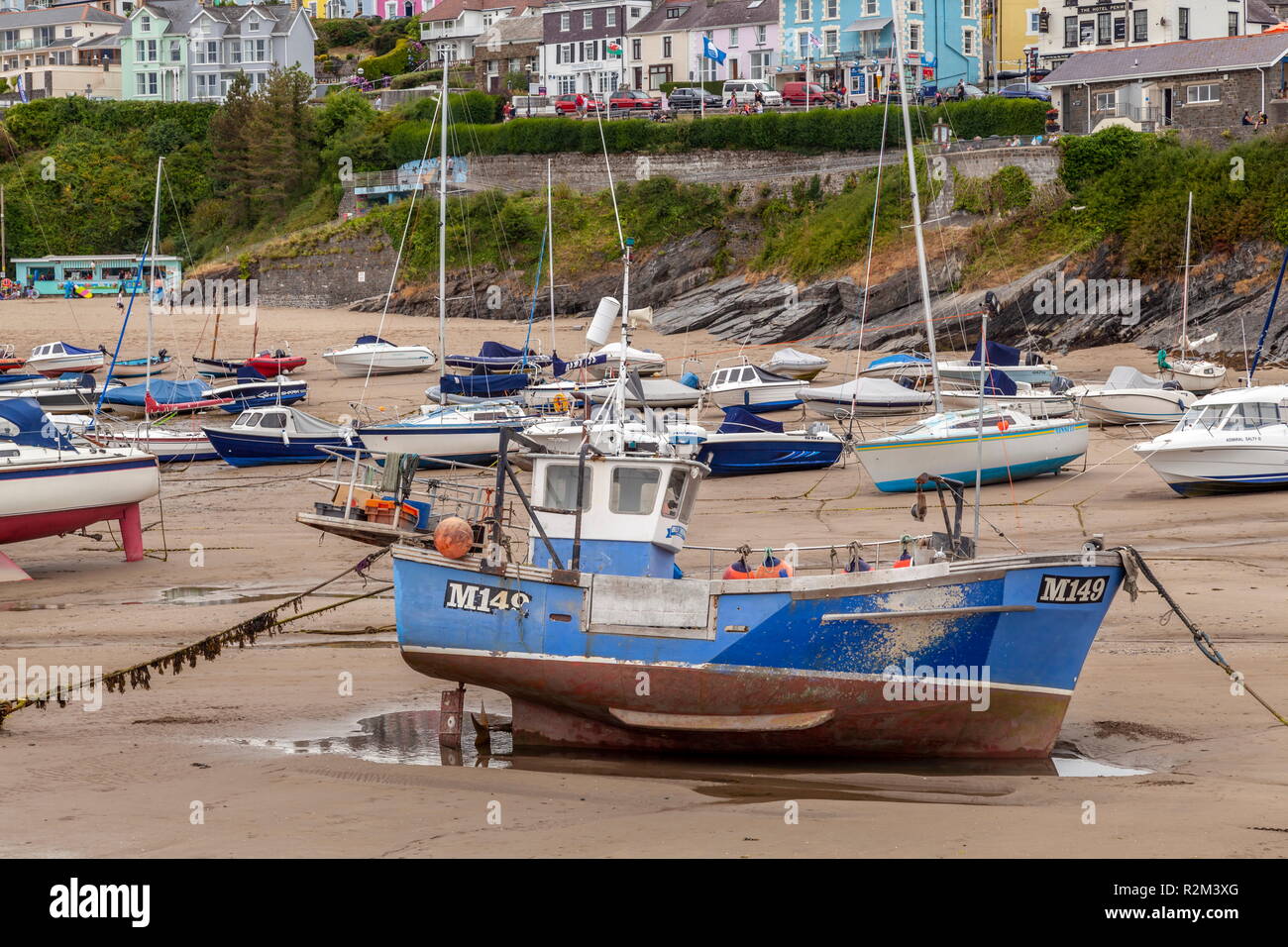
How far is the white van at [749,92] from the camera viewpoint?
68.6 meters

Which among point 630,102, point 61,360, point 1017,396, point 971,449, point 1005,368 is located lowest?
point 971,449

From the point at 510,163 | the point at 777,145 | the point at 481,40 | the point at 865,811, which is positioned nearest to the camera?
the point at 865,811

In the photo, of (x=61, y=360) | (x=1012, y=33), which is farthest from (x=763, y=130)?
(x=61, y=360)

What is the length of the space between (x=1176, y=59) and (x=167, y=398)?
36.3 meters

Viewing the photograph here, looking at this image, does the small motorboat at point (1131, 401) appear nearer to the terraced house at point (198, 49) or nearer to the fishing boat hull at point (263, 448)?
the fishing boat hull at point (263, 448)

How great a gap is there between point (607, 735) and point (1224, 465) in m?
15.0

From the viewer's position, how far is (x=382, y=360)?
1864 inches

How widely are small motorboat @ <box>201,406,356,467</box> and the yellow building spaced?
4946 cm

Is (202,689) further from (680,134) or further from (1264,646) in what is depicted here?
(680,134)

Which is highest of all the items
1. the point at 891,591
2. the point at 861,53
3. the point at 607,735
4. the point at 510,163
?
the point at 861,53

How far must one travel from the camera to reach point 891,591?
42.8 ft

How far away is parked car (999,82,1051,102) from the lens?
6078 centimetres

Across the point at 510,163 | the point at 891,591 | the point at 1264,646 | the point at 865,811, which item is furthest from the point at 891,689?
the point at 510,163

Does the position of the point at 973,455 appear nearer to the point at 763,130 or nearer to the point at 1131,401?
the point at 1131,401
